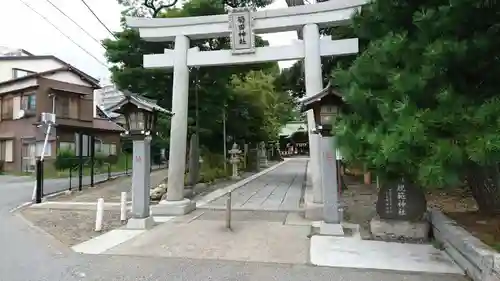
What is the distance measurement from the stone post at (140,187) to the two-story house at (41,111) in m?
17.3

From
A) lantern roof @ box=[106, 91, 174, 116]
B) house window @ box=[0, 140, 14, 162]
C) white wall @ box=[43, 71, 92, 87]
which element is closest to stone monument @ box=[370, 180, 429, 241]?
lantern roof @ box=[106, 91, 174, 116]

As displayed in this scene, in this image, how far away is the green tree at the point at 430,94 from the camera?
3.96 m

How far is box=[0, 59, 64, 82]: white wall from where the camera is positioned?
2975cm

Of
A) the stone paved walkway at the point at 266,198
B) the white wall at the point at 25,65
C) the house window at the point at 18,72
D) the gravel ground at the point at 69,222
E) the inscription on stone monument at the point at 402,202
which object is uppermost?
the white wall at the point at 25,65

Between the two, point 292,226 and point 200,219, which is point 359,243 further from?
point 200,219

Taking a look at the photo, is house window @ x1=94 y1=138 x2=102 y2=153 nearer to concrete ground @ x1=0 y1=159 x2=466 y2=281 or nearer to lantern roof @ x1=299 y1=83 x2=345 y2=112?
concrete ground @ x1=0 y1=159 x2=466 y2=281

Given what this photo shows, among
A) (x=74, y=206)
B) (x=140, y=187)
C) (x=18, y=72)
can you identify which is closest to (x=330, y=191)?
(x=140, y=187)

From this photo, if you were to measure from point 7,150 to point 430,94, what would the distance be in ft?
93.3

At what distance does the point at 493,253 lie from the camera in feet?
14.2

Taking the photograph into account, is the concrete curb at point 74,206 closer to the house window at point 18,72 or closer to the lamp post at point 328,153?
the lamp post at point 328,153

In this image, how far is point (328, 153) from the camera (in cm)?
767

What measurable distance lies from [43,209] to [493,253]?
423 inches

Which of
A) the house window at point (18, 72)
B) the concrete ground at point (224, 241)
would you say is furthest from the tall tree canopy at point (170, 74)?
the house window at point (18, 72)

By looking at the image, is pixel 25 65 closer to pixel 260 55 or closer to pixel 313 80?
pixel 260 55
